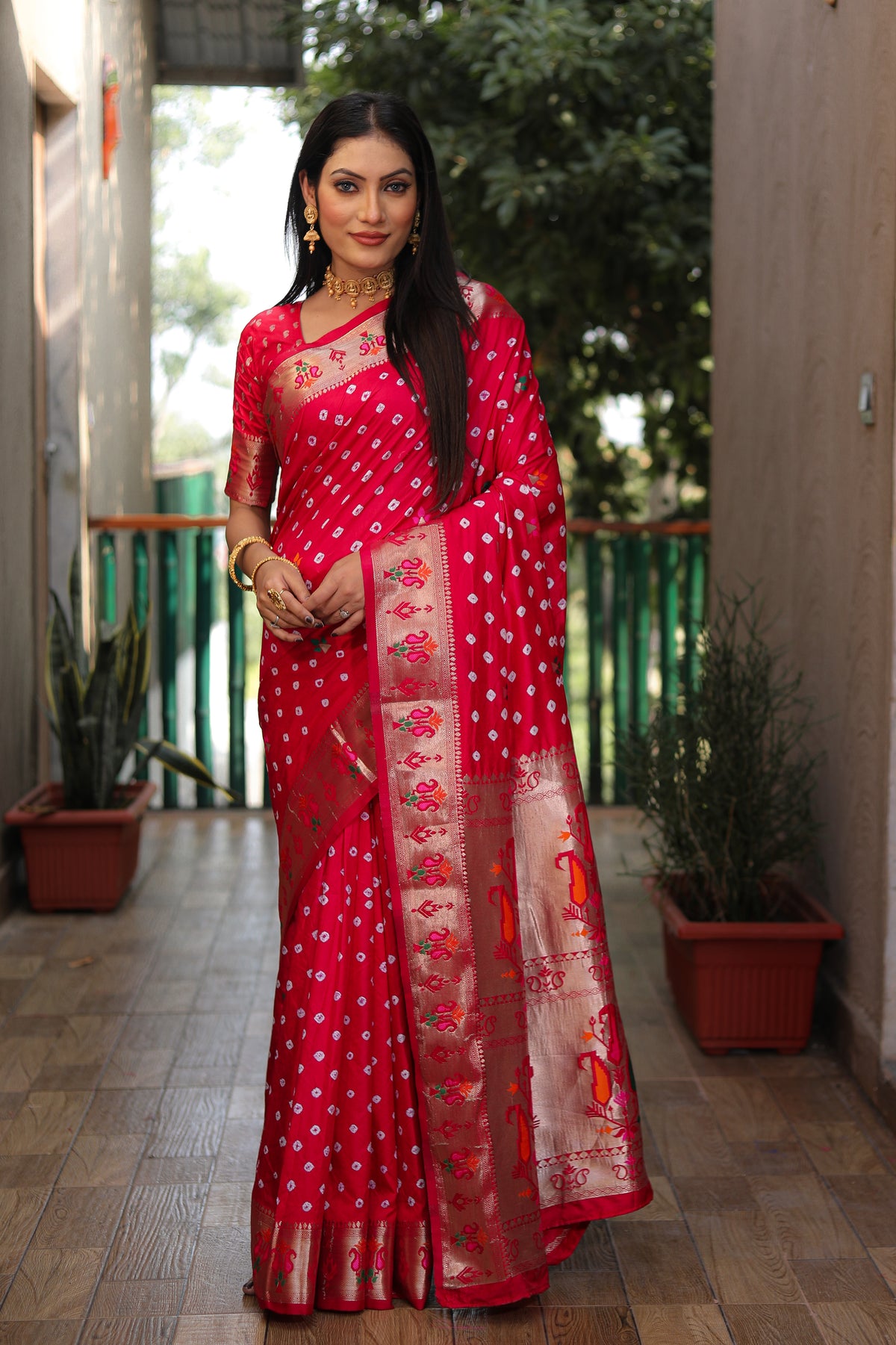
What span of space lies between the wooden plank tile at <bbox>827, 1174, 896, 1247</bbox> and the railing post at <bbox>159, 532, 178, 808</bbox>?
3.34 metres

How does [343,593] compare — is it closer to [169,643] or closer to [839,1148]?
[839,1148]

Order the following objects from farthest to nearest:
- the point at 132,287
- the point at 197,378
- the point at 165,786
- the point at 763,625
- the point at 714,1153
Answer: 1. the point at 197,378
2. the point at 132,287
3. the point at 165,786
4. the point at 763,625
5. the point at 714,1153

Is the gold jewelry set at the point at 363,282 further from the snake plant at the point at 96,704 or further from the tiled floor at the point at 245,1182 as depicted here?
the snake plant at the point at 96,704

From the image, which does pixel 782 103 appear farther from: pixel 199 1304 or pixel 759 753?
pixel 199 1304

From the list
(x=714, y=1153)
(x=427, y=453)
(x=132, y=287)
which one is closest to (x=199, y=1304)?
(x=714, y=1153)

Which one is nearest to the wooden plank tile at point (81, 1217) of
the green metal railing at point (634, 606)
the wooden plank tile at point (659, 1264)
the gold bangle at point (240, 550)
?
the wooden plank tile at point (659, 1264)

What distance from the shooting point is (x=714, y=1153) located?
8.30ft

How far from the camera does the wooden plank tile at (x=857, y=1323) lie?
192 centimetres

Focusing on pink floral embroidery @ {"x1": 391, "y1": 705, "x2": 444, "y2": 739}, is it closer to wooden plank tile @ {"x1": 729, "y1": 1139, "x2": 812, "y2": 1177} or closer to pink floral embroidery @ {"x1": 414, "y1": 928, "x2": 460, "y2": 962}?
pink floral embroidery @ {"x1": 414, "y1": 928, "x2": 460, "y2": 962}

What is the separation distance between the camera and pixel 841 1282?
207cm

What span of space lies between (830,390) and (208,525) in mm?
2688

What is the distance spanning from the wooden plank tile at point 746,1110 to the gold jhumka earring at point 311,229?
1.71 metres

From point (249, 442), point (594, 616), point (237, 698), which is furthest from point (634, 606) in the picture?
point (249, 442)

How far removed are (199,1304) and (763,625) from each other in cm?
232
